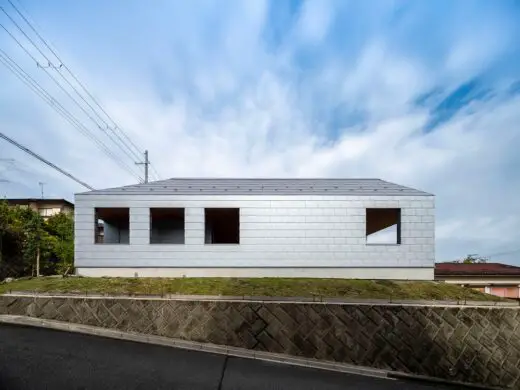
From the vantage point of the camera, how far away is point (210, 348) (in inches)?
292

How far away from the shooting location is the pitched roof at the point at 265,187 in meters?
13.3

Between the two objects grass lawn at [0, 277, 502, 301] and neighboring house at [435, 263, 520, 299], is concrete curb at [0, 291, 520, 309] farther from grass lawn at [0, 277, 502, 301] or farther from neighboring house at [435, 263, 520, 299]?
neighboring house at [435, 263, 520, 299]

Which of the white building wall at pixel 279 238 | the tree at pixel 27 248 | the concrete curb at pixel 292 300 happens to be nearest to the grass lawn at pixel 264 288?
the concrete curb at pixel 292 300

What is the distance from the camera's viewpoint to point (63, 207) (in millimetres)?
29672

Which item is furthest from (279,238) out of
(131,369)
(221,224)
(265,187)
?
(131,369)

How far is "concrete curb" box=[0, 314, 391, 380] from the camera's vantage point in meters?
7.19

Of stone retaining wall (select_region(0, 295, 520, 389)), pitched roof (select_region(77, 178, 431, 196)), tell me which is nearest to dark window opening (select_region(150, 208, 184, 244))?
pitched roof (select_region(77, 178, 431, 196))

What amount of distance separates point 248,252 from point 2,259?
518 inches

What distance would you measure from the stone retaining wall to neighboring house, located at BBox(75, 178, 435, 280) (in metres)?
4.13

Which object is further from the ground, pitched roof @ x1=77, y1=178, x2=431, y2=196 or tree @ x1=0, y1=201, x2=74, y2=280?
pitched roof @ x1=77, y1=178, x2=431, y2=196

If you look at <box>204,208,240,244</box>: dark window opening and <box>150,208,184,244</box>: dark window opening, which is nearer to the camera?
<box>204,208,240,244</box>: dark window opening

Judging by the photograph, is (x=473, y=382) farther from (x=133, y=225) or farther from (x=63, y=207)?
(x=63, y=207)

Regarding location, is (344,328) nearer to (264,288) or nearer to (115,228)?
(264,288)

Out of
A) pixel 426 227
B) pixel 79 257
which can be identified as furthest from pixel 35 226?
pixel 426 227
